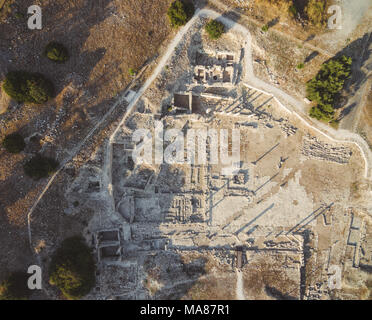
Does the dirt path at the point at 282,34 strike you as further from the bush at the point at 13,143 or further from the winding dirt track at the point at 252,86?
the bush at the point at 13,143

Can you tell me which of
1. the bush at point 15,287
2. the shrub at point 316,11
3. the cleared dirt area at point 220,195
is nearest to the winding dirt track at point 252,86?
the cleared dirt area at point 220,195

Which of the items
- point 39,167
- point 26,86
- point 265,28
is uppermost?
point 265,28

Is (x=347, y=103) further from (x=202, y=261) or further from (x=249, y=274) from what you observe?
(x=202, y=261)

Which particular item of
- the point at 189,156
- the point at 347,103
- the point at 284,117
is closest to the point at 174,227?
the point at 189,156

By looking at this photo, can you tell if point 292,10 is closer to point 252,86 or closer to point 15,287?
point 252,86

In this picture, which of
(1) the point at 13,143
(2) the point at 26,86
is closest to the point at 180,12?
(2) the point at 26,86

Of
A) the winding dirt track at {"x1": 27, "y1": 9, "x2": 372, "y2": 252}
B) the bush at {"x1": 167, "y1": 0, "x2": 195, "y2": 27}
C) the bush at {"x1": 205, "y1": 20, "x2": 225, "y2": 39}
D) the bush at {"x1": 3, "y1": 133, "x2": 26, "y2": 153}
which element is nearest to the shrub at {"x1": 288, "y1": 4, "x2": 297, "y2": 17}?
the winding dirt track at {"x1": 27, "y1": 9, "x2": 372, "y2": 252}
